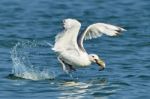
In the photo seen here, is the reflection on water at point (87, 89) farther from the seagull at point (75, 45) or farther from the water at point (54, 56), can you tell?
the seagull at point (75, 45)

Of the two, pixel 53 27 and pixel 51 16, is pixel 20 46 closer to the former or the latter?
pixel 53 27

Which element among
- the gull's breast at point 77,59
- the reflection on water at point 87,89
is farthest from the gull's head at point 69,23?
the reflection on water at point 87,89

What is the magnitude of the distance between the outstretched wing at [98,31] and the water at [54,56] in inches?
38.1

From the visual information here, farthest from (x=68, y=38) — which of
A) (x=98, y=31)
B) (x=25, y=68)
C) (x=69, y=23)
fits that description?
(x=25, y=68)

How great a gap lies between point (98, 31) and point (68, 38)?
2.40ft

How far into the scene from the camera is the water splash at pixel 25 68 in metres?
17.6

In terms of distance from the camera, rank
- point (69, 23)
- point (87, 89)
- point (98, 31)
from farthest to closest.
A: point (98, 31) → point (87, 89) → point (69, 23)

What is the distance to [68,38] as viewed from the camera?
16484mm

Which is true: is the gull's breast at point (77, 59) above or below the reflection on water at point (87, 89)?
above

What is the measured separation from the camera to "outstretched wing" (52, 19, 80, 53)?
635 inches

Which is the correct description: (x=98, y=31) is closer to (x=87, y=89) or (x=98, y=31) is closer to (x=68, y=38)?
(x=68, y=38)

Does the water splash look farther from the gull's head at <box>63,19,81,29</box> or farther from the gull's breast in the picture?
the gull's head at <box>63,19,81,29</box>

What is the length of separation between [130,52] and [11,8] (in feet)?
26.4

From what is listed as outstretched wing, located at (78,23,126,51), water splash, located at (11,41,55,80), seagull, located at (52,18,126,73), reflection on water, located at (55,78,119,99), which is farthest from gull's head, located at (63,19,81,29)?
water splash, located at (11,41,55,80)
